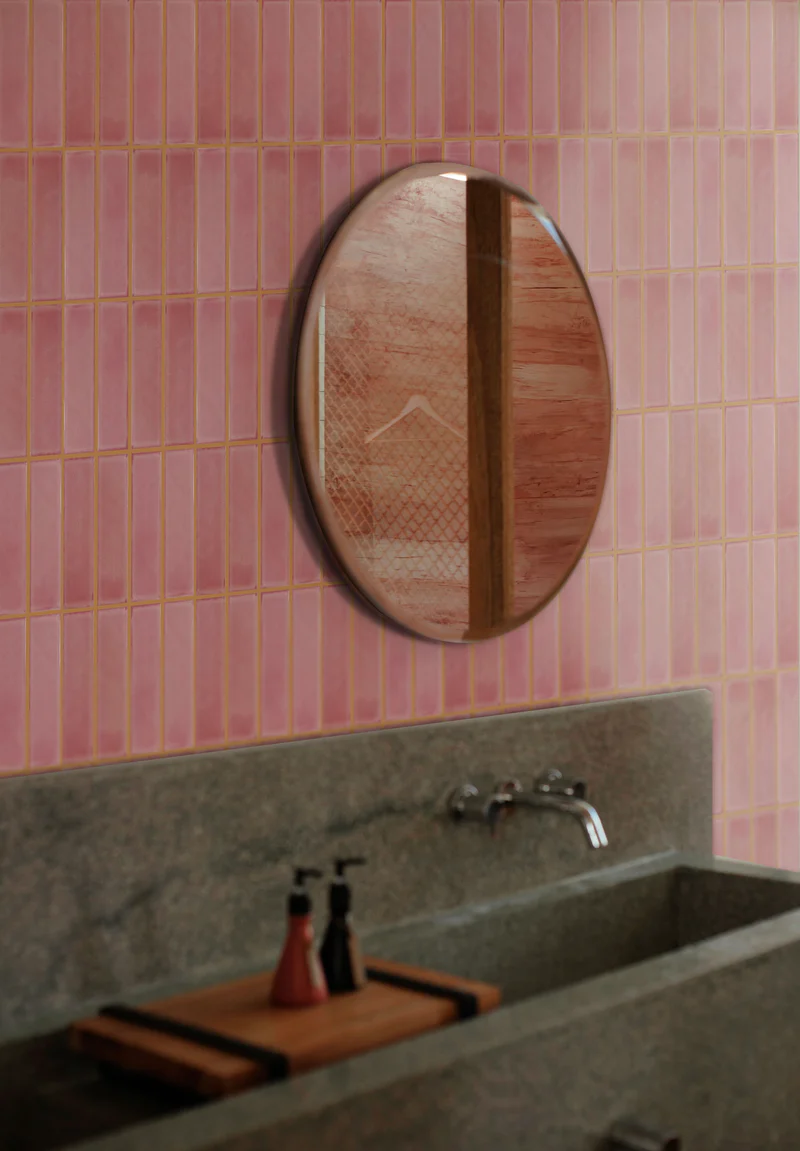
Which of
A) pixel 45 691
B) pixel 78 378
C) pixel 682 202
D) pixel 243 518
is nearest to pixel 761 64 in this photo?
pixel 682 202

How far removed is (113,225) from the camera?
169 cm

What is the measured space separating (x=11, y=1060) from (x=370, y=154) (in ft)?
4.05

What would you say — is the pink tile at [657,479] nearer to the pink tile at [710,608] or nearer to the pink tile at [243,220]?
the pink tile at [710,608]

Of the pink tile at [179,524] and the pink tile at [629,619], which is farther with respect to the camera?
the pink tile at [629,619]

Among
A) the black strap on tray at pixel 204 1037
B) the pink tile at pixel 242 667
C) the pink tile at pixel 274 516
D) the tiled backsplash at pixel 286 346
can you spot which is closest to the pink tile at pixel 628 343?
the tiled backsplash at pixel 286 346

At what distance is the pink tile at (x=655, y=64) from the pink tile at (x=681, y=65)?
0.6 inches

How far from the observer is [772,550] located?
2.49 m

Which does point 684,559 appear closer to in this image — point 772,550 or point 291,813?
point 772,550

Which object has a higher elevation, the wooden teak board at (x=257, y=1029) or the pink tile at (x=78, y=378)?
the pink tile at (x=78, y=378)

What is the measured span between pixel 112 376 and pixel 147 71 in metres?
0.37

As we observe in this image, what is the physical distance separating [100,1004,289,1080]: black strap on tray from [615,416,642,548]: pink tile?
3.70 ft

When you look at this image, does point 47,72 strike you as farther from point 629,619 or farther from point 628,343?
point 629,619

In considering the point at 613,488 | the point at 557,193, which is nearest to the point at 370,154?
the point at 557,193

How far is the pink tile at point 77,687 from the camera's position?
166cm
